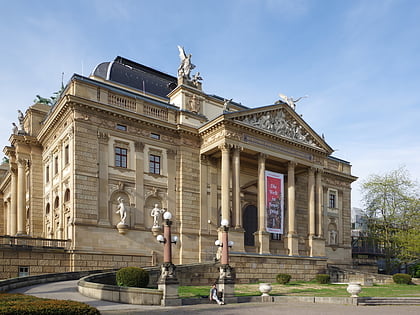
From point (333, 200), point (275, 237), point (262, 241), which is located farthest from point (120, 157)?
point (333, 200)

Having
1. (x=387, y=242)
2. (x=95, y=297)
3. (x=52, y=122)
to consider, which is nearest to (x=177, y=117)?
(x=52, y=122)

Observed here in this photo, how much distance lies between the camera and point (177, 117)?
39.8 metres

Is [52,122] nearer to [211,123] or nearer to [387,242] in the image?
[211,123]

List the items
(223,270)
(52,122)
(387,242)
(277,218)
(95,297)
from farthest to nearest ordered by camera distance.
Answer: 1. (387,242)
2. (277,218)
3. (52,122)
4. (223,270)
5. (95,297)

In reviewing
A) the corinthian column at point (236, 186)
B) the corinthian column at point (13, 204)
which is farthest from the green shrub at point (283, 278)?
the corinthian column at point (13, 204)

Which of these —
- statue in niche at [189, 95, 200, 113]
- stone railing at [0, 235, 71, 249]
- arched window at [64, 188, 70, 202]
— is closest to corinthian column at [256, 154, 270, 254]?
statue in niche at [189, 95, 200, 113]

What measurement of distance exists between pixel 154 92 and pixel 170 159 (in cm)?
936

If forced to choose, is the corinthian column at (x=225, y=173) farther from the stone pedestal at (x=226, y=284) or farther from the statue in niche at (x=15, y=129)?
the statue in niche at (x=15, y=129)

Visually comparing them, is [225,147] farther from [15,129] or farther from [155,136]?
[15,129]

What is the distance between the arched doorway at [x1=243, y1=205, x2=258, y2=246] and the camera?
147 feet

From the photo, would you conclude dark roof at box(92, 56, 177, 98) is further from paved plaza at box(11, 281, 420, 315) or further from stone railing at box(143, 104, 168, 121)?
paved plaza at box(11, 281, 420, 315)

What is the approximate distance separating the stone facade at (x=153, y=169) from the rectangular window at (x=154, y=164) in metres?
0.10

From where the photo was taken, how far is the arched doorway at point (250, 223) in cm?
4475

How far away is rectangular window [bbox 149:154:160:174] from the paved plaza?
15741mm
